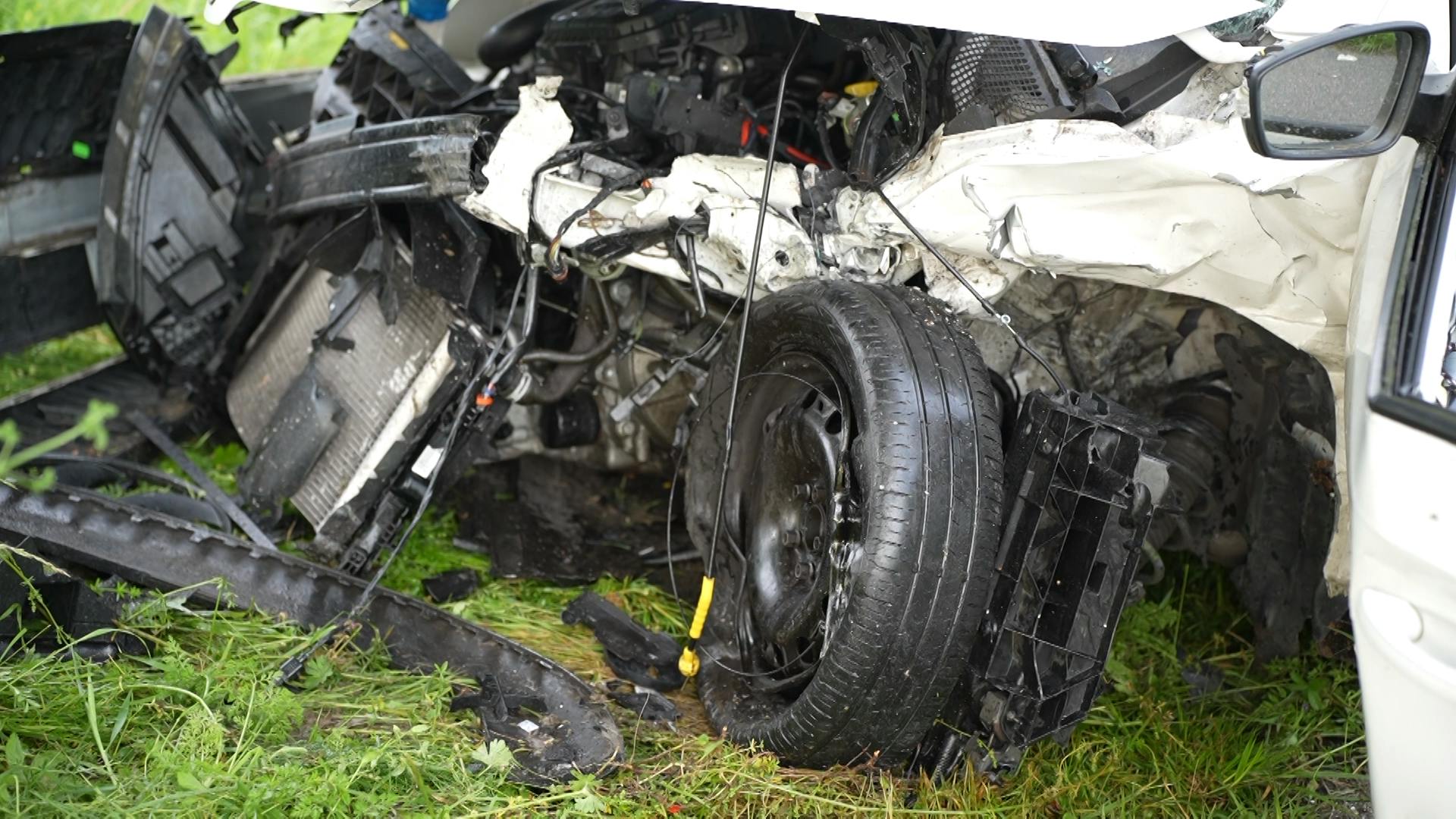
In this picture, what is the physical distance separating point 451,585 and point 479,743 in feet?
2.87

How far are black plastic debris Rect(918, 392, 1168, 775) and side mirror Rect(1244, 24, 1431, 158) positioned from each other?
2.17 feet

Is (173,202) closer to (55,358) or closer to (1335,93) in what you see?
(55,358)

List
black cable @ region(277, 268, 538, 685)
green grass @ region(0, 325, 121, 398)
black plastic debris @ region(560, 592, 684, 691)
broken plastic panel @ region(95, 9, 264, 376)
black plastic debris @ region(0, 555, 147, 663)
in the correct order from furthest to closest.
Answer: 1. green grass @ region(0, 325, 121, 398)
2. broken plastic panel @ region(95, 9, 264, 376)
3. black cable @ region(277, 268, 538, 685)
4. black plastic debris @ region(560, 592, 684, 691)
5. black plastic debris @ region(0, 555, 147, 663)

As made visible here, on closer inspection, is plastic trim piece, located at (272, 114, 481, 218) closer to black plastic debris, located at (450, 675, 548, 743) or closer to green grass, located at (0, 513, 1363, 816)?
green grass, located at (0, 513, 1363, 816)

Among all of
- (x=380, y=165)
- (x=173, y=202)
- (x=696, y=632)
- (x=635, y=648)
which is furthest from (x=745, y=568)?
(x=173, y=202)

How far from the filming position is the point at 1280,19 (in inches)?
→ 93.9

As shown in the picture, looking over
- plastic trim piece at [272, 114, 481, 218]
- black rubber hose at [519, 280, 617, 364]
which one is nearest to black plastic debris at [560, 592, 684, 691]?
black rubber hose at [519, 280, 617, 364]

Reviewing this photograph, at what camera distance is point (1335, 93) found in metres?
2.07

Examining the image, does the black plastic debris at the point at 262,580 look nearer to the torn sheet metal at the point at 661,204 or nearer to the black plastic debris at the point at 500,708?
the black plastic debris at the point at 500,708

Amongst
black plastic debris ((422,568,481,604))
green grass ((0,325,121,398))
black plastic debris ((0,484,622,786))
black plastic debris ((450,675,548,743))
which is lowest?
black plastic debris ((422,568,481,604))

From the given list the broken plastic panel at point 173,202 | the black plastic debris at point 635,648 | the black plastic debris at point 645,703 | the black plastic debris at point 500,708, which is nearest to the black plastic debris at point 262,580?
the black plastic debris at point 500,708

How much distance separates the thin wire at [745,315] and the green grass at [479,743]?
0.46m

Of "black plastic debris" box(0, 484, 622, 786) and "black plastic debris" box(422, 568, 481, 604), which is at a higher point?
"black plastic debris" box(0, 484, 622, 786)

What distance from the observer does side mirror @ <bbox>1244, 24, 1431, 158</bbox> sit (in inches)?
77.7
